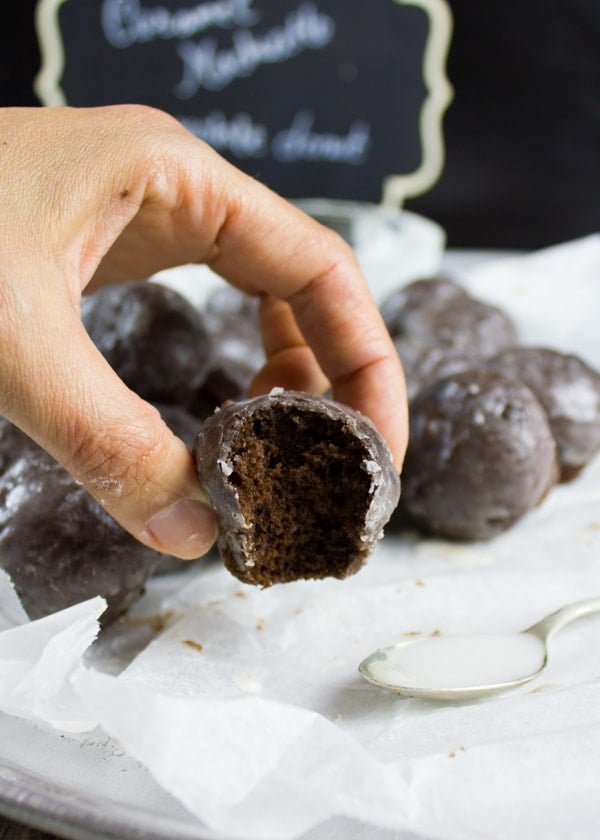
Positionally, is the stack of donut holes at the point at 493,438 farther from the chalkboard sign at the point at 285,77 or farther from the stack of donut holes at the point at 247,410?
the chalkboard sign at the point at 285,77

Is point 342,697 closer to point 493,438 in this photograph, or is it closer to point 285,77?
point 493,438

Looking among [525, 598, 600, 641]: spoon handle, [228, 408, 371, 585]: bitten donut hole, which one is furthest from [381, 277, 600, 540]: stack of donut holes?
[228, 408, 371, 585]: bitten donut hole

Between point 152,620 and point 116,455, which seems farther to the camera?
point 152,620

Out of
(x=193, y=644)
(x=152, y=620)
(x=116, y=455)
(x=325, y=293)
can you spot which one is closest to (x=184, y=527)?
(x=116, y=455)

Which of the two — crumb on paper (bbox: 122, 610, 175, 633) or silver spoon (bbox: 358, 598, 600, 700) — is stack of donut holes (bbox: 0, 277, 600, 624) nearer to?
crumb on paper (bbox: 122, 610, 175, 633)

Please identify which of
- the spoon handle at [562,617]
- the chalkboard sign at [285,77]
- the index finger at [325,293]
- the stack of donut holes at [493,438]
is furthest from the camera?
the chalkboard sign at [285,77]

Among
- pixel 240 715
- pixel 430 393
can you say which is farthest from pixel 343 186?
pixel 240 715

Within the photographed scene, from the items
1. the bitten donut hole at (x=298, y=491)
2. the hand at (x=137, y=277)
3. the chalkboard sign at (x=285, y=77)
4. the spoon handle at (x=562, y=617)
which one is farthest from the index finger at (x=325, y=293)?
the chalkboard sign at (x=285, y=77)
